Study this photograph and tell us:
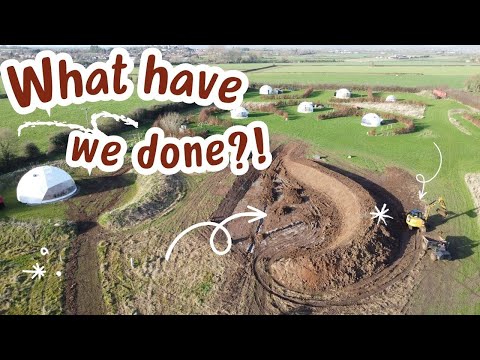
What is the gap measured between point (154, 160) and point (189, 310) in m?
8.07

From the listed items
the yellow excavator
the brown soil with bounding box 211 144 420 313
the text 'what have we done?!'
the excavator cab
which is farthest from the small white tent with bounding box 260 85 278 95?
the text 'what have we done?!'

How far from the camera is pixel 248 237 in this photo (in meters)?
22.9

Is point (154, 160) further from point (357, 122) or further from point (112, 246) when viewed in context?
point (357, 122)

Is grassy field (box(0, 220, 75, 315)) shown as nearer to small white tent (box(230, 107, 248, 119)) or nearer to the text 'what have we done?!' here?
the text 'what have we done?!'

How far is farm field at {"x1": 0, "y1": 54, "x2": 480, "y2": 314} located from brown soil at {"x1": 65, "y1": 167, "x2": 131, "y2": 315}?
9cm

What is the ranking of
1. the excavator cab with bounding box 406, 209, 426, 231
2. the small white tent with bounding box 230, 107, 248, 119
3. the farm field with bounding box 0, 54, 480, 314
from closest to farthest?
1. the farm field with bounding box 0, 54, 480, 314
2. the excavator cab with bounding box 406, 209, 426, 231
3. the small white tent with bounding box 230, 107, 248, 119

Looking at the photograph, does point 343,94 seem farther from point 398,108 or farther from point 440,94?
point 440,94

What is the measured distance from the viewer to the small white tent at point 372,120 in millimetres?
44125

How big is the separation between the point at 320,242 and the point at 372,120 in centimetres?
2766

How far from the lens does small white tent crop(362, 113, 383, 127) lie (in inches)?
1737

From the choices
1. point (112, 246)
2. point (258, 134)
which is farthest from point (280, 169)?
point (112, 246)

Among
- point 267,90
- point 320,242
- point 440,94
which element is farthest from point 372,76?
point 320,242

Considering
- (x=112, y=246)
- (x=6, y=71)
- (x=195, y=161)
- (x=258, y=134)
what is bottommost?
(x=112, y=246)

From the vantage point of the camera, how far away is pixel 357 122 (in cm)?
4641
